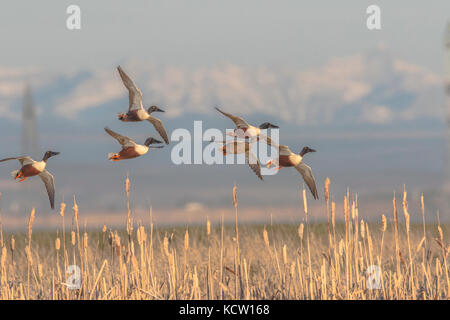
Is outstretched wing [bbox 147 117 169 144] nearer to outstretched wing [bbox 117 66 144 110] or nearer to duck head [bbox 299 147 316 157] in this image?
outstretched wing [bbox 117 66 144 110]

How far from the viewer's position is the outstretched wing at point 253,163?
707 cm

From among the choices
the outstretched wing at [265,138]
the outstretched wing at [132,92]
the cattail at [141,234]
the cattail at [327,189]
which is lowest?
the cattail at [141,234]

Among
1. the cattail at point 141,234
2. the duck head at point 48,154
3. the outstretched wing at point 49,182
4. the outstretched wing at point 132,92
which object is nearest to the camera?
the outstretched wing at point 49,182

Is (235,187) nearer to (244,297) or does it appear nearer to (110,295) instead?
(244,297)

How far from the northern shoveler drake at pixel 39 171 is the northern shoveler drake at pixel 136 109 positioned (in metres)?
1.11

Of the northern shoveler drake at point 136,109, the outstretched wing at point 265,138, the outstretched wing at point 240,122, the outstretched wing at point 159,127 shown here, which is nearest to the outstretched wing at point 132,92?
the northern shoveler drake at point 136,109

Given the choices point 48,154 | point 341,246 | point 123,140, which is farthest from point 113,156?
point 341,246

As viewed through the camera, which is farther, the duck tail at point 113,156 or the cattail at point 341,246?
the cattail at point 341,246

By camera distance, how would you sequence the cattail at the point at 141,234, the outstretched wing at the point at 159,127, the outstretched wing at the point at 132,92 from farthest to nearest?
the cattail at the point at 141,234, the outstretched wing at the point at 159,127, the outstretched wing at the point at 132,92

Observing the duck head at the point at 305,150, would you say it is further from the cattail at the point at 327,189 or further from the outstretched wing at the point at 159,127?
the outstretched wing at the point at 159,127

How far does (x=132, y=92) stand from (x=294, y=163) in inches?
89.1

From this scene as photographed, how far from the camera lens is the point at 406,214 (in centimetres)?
851
